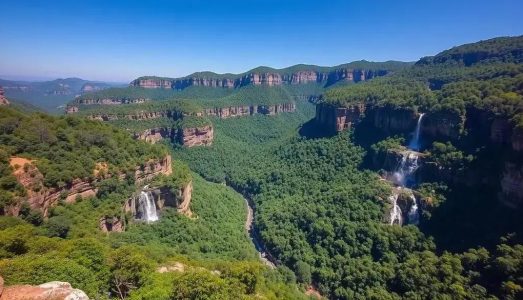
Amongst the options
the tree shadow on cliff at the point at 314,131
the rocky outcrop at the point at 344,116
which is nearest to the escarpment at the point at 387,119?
the rocky outcrop at the point at 344,116

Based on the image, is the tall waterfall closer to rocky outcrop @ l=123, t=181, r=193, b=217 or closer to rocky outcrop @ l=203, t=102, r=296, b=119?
rocky outcrop @ l=123, t=181, r=193, b=217

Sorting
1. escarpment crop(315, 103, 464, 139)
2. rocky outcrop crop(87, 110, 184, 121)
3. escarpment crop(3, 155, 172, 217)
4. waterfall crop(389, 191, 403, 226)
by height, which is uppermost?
escarpment crop(315, 103, 464, 139)

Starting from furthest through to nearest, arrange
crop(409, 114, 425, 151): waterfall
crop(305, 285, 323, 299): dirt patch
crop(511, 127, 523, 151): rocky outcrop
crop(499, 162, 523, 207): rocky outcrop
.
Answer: crop(409, 114, 425, 151): waterfall → crop(305, 285, 323, 299): dirt patch → crop(511, 127, 523, 151): rocky outcrop → crop(499, 162, 523, 207): rocky outcrop

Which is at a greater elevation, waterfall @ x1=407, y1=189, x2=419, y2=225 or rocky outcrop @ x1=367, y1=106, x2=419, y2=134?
rocky outcrop @ x1=367, y1=106, x2=419, y2=134

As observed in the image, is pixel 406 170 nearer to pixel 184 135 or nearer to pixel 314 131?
pixel 314 131

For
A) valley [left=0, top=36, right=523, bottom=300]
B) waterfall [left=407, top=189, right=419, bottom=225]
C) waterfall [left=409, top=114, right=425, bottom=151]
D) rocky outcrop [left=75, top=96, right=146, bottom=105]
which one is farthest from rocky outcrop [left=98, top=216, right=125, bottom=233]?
rocky outcrop [left=75, top=96, right=146, bottom=105]

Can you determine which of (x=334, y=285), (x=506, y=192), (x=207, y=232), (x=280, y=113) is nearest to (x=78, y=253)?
(x=207, y=232)

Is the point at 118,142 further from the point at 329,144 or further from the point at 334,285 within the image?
the point at 329,144

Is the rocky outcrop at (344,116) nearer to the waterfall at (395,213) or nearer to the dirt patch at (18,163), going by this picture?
the waterfall at (395,213)

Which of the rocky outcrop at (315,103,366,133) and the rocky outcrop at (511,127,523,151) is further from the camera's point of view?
the rocky outcrop at (315,103,366,133)
